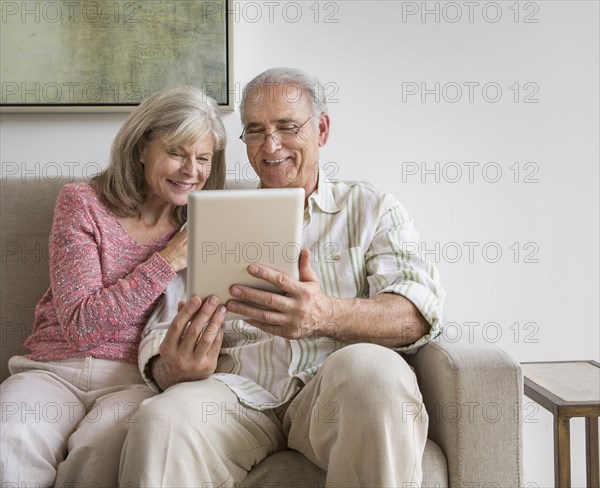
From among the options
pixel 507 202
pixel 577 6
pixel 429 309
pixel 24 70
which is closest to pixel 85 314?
pixel 429 309

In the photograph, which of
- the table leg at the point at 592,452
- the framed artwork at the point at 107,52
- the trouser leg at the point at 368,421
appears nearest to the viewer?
the trouser leg at the point at 368,421

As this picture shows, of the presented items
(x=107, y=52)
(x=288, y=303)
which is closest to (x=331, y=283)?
(x=288, y=303)

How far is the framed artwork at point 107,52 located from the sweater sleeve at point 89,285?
53cm

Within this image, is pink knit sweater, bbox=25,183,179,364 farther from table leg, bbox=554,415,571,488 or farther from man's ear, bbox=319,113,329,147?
table leg, bbox=554,415,571,488

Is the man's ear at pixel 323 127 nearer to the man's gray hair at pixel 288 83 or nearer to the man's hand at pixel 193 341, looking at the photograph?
the man's gray hair at pixel 288 83

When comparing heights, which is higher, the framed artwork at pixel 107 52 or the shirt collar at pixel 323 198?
the framed artwork at pixel 107 52

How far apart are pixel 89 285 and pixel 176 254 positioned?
21 cm

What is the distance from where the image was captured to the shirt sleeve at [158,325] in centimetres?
150

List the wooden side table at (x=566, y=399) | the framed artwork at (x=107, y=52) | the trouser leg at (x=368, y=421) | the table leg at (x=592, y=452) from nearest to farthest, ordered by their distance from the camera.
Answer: the trouser leg at (x=368, y=421) → the wooden side table at (x=566, y=399) → the table leg at (x=592, y=452) → the framed artwork at (x=107, y=52)

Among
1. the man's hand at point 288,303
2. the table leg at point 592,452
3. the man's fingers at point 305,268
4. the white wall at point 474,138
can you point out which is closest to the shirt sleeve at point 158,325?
the man's hand at point 288,303

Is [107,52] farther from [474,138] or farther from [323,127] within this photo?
[474,138]

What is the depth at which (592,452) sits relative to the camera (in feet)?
5.85

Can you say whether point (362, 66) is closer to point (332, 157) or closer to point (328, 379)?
point (332, 157)

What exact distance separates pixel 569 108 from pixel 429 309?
3.45ft
